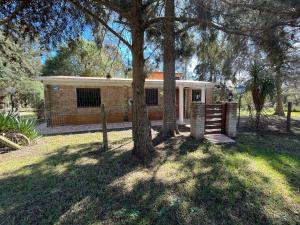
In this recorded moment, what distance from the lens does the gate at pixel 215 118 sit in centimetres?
779

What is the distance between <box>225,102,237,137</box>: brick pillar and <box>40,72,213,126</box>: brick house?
3.66 meters

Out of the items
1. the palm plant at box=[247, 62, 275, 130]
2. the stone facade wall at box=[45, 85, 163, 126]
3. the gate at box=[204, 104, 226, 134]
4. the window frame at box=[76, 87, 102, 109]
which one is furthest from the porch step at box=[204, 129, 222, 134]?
the window frame at box=[76, 87, 102, 109]

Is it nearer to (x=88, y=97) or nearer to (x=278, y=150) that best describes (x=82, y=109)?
(x=88, y=97)

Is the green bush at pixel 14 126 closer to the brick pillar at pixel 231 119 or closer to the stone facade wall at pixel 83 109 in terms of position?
the stone facade wall at pixel 83 109

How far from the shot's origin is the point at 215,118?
7.98 metres

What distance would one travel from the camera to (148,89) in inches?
505

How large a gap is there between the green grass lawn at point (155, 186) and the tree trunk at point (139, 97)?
1.38 feet

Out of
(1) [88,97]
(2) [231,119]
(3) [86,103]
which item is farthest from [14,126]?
(2) [231,119]

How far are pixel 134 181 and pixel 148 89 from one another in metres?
9.17

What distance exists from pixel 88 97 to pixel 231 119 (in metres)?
7.54

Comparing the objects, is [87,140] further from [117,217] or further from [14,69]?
[14,69]

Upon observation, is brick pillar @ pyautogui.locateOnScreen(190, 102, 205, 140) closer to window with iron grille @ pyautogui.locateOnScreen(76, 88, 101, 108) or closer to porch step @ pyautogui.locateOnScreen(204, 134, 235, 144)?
porch step @ pyautogui.locateOnScreen(204, 134, 235, 144)

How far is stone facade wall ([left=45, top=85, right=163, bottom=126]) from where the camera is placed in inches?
419

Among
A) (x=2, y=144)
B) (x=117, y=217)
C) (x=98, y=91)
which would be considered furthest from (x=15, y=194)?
(x=98, y=91)
